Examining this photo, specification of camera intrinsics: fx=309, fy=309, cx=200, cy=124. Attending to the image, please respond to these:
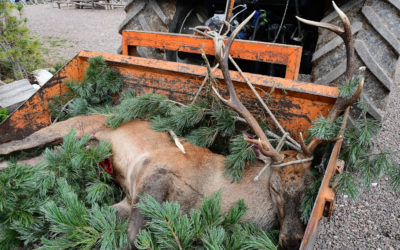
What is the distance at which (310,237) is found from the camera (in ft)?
4.51

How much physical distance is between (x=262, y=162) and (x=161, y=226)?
1020 millimetres

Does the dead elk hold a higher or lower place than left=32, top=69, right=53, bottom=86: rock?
higher

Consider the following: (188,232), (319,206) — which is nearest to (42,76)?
(188,232)

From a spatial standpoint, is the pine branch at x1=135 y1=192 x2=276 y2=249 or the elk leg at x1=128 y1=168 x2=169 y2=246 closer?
the pine branch at x1=135 y1=192 x2=276 y2=249

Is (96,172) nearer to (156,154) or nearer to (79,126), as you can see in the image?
(156,154)

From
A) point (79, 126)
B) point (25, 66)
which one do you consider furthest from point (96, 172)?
point (25, 66)

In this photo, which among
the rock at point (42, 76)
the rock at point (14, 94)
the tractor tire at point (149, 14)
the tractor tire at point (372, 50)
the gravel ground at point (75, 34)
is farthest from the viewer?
the gravel ground at point (75, 34)

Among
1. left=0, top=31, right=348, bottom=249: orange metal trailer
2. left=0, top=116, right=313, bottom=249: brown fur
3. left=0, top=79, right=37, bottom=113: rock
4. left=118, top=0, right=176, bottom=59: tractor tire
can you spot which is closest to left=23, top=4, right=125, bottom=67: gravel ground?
left=0, top=79, right=37, bottom=113: rock

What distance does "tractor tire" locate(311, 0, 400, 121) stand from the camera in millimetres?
2359

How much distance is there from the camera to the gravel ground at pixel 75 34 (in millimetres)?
8312

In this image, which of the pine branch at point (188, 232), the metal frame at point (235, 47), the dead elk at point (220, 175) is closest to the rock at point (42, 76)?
the metal frame at point (235, 47)

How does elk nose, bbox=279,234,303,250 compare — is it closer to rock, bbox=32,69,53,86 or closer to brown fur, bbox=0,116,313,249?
brown fur, bbox=0,116,313,249

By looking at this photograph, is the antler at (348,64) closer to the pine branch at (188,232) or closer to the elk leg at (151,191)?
the pine branch at (188,232)

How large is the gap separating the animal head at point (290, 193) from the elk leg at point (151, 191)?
721 mm
